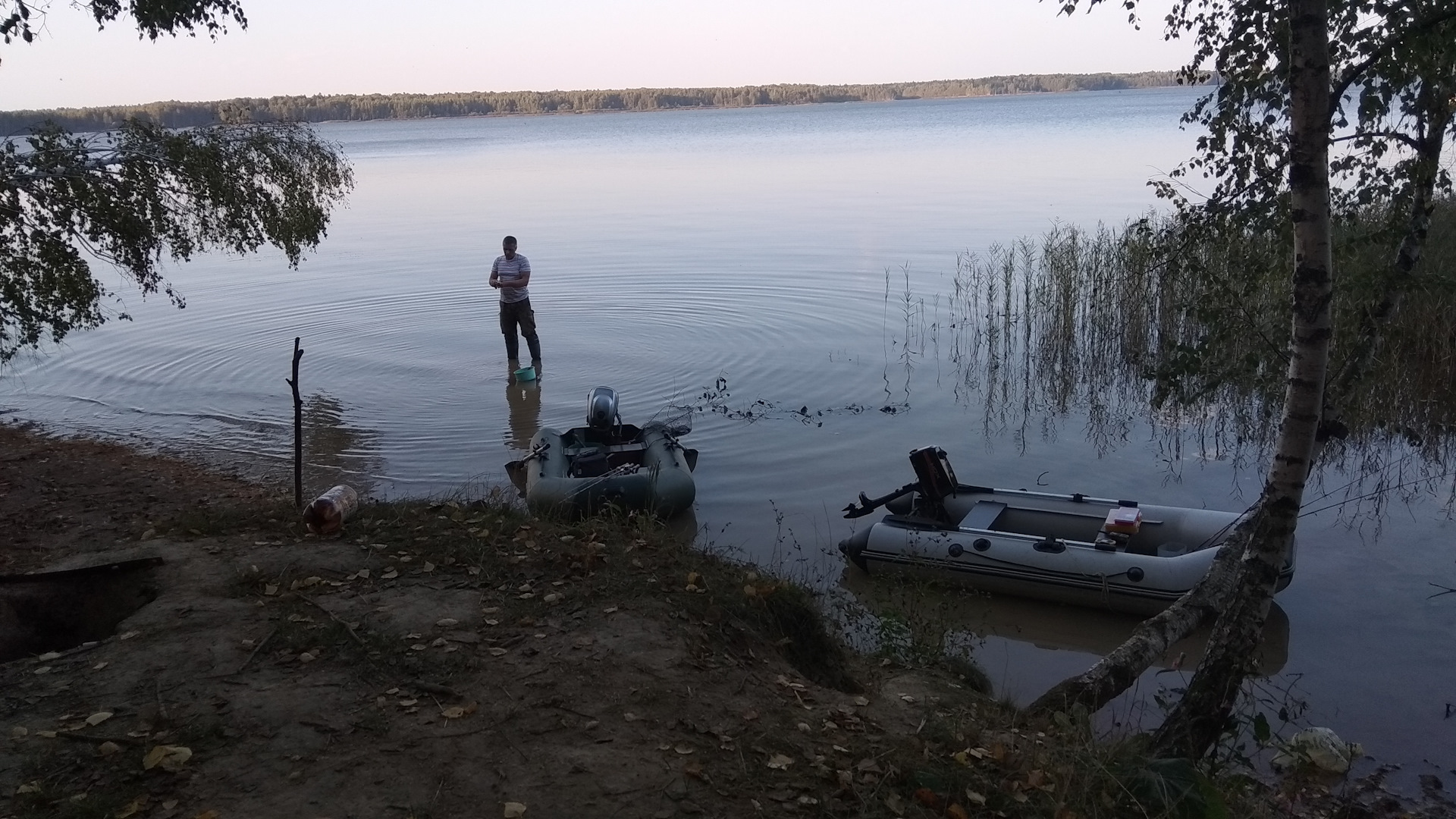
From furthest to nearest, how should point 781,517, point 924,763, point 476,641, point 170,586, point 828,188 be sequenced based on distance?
1. point 828,188
2. point 781,517
3. point 170,586
4. point 476,641
5. point 924,763

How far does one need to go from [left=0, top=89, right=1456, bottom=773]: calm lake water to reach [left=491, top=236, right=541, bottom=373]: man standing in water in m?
0.54

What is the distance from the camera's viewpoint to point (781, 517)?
923 centimetres

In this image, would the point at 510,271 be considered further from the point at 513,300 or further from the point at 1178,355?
the point at 1178,355

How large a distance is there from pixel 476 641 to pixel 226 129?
308 inches

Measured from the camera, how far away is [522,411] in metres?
13.1

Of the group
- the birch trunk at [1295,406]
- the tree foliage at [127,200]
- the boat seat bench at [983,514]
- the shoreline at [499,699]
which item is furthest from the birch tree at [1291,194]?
the tree foliage at [127,200]

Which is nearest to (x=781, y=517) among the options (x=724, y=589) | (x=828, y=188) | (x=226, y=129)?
(x=724, y=589)

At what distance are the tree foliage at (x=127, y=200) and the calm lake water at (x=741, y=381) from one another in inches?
93.0

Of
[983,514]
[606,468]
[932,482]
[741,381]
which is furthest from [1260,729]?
[741,381]

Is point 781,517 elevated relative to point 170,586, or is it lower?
lower

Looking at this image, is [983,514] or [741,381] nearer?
[983,514]

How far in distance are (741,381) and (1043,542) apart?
666 centimetres

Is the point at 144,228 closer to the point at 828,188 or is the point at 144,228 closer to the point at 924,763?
the point at 924,763

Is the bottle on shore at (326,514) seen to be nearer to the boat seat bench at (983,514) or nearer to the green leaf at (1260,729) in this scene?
the boat seat bench at (983,514)
